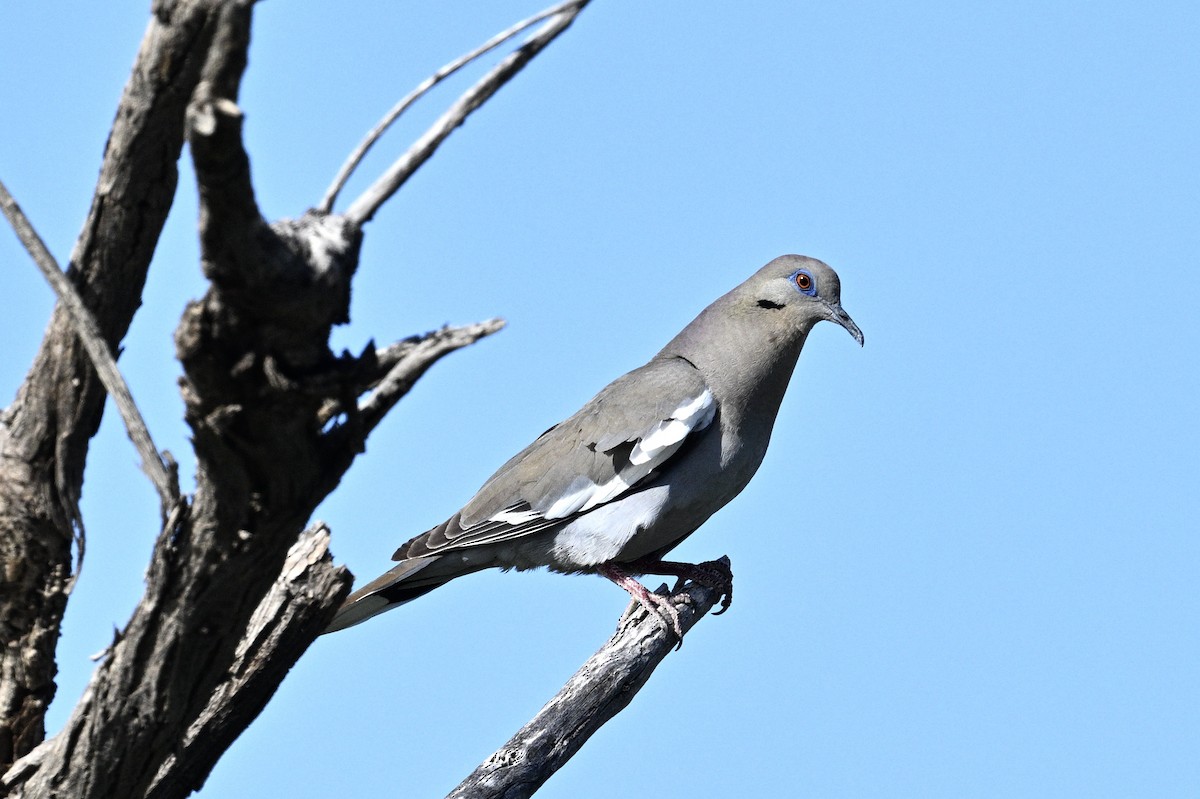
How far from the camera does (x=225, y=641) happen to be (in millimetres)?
3096

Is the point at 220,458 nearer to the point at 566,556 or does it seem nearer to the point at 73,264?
the point at 73,264

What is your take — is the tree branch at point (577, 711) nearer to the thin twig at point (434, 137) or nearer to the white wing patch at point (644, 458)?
the white wing patch at point (644, 458)

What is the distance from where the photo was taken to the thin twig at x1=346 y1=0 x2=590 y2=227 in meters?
2.58

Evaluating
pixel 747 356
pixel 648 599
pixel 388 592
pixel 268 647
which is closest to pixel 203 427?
pixel 268 647

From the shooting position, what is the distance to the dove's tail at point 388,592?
17.4 ft

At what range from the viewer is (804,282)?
5973 millimetres

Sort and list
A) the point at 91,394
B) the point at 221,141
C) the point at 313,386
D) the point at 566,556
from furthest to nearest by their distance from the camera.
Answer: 1. the point at 566,556
2. the point at 91,394
3. the point at 313,386
4. the point at 221,141

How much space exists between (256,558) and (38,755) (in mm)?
1093

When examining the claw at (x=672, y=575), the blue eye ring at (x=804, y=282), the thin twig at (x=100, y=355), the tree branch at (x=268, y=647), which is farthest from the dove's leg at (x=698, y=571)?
the thin twig at (x=100, y=355)

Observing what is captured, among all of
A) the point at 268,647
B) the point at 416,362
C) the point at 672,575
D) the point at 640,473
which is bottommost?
the point at 416,362

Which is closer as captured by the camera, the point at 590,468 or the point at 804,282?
the point at 590,468

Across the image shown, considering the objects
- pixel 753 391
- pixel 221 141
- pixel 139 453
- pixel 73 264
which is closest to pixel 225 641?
pixel 139 453

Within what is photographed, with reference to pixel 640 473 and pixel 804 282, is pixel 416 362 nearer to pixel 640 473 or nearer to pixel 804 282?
pixel 640 473

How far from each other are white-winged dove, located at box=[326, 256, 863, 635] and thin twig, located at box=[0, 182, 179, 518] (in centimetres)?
250
